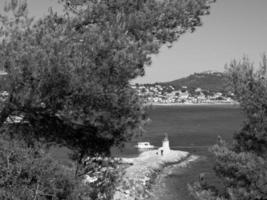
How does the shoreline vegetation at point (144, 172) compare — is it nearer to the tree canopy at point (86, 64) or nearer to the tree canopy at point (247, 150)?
the tree canopy at point (247, 150)

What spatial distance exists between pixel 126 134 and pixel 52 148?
1.60 meters

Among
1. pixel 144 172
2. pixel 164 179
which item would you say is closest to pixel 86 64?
pixel 164 179

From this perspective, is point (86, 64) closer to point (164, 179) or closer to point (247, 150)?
point (247, 150)

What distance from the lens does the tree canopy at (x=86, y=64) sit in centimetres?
738

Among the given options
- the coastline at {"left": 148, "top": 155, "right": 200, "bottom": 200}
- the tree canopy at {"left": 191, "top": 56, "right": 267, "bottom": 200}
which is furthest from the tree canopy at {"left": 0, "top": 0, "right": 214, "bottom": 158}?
the coastline at {"left": 148, "top": 155, "right": 200, "bottom": 200}

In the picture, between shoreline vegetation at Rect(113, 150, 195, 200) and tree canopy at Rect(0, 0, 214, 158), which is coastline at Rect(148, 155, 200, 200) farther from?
tree canopy at Rect(0, 0, 214, 158)

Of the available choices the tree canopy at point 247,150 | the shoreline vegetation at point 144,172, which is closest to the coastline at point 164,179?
the shoreline vegetation at point 144,172

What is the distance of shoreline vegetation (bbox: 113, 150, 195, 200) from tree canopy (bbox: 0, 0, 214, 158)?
13.2 metres

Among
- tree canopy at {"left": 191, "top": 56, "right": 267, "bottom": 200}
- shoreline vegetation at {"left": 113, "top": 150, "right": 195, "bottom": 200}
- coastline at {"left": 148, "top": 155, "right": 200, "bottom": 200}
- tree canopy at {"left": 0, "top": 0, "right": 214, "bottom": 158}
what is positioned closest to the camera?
tree canopy at {"left": 0, "top": 0, "right": 214, "bottom": 158}

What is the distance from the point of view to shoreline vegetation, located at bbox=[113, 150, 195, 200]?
29694 mm

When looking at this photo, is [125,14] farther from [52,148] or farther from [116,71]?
[52,148]

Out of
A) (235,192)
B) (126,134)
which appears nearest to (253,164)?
(235,192)

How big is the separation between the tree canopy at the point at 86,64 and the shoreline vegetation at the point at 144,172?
1318 cm

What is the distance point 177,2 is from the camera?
27.5ft
